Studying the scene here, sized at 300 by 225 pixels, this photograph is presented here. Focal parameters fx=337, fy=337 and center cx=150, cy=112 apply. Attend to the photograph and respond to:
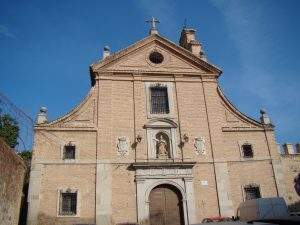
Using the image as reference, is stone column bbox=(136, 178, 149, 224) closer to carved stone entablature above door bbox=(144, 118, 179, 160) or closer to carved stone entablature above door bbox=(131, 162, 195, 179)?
carved stone entablature above door bbox=(131, 162, 195, 179)

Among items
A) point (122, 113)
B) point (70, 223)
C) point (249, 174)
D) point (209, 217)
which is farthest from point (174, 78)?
point (70, 223)


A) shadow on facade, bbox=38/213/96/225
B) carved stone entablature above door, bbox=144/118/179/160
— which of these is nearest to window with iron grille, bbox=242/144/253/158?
carved stone entablature above door, bbox=144/118/179/160

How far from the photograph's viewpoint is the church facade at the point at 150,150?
680 inches

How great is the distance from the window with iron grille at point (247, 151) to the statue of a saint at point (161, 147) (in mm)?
4613

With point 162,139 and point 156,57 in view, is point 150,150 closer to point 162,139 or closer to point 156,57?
point 162,139

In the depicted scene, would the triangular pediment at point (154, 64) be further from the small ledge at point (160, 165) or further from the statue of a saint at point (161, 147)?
the small ledge at point (160, 165)

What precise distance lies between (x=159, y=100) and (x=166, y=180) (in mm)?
5124

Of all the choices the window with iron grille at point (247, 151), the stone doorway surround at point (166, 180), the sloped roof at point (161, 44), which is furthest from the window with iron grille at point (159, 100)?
the window with iron grille at point (247, 151)

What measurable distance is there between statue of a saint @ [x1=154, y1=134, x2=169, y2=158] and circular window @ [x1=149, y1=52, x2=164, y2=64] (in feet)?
18.0

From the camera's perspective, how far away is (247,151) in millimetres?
19906

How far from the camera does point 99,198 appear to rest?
17.2m

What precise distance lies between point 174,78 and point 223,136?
4.74m

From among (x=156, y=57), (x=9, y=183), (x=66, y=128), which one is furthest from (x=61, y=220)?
(x=156, y=57)

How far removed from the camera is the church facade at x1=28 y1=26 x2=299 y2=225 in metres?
17.3
